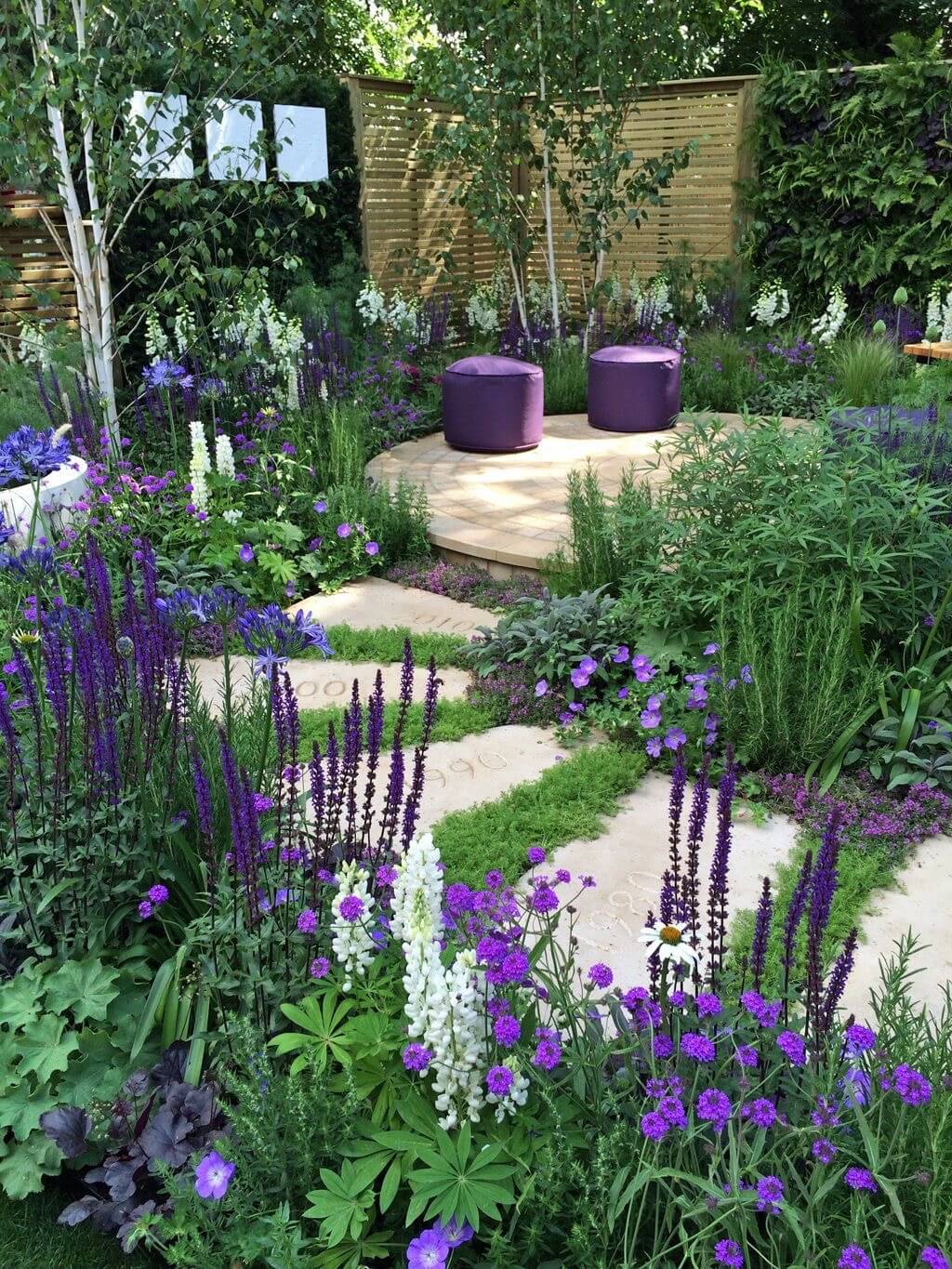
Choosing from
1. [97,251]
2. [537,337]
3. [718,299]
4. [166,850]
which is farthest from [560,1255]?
[718,299]

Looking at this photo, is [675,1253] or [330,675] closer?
[675,1253]

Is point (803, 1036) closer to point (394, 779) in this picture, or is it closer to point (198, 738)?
point (394, 779)

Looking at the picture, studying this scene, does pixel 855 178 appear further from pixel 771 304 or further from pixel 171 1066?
pixel 171 1066

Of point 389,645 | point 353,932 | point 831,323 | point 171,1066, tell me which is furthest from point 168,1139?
point 831,323

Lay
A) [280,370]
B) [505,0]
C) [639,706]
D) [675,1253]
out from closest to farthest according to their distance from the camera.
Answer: [675,1253]
[639,706]
[280,370]
[505,0]

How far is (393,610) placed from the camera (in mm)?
4648

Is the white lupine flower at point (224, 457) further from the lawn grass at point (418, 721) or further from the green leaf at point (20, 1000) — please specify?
the green leaf at point (20, 1000)

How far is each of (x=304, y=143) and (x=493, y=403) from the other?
11.7ft

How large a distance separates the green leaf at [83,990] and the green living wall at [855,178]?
28.1 feet

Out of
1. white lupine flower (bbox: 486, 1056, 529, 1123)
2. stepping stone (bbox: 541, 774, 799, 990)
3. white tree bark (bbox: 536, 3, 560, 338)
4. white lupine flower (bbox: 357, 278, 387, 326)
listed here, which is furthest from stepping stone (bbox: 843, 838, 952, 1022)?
white tree bark (bbox: 536, 3, 560, 338)

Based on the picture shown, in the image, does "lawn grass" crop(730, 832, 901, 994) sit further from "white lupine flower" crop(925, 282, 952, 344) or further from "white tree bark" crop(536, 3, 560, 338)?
"white tree bark" crop(536, 3, 560, 338)

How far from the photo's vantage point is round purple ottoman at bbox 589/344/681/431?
22.4ft

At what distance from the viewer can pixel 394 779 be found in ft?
6.18

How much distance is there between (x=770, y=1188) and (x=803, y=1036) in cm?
33
